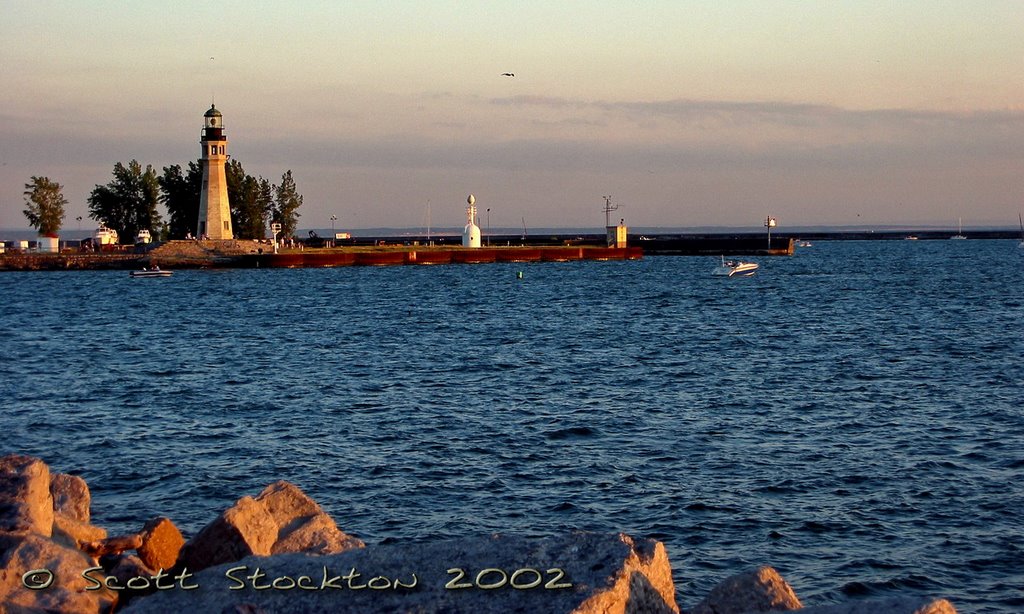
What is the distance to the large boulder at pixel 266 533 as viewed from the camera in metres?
11.0

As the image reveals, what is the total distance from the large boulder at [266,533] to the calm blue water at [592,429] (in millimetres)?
4905

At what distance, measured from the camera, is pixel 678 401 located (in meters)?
29.9

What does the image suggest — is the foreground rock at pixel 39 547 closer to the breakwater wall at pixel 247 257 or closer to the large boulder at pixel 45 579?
the large boulder at pixel 45 579

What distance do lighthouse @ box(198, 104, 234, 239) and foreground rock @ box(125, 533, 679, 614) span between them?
93.6 meters

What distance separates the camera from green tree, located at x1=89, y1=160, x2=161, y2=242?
11500 cm

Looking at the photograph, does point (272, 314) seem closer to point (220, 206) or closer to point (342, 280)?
point (342, 280)

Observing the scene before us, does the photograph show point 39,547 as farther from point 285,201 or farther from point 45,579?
point 285,201

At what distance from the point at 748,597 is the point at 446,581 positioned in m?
2.62

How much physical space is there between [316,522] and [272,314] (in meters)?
52.9

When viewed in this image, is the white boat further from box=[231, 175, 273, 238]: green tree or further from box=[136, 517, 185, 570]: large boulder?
box=[136, 517, 185, 570]: large boulder

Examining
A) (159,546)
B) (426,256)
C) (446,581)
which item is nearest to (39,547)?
(159,546)
